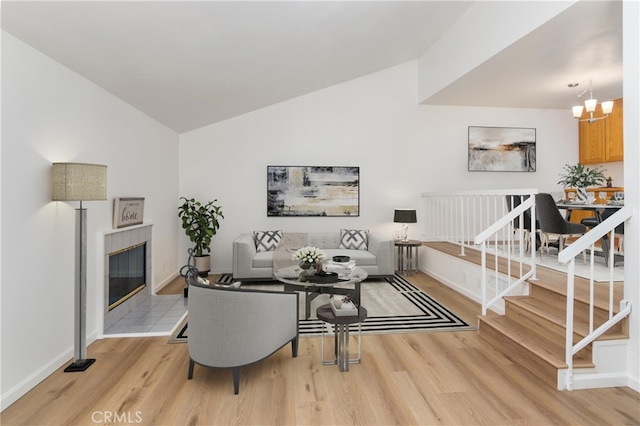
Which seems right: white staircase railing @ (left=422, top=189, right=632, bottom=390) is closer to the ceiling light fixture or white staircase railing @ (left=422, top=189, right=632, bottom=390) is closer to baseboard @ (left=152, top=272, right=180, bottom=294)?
the ceiling light fixture

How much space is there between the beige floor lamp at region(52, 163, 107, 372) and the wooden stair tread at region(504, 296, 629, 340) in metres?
3.78

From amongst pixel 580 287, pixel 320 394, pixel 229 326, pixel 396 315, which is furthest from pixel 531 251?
pixel 229 326

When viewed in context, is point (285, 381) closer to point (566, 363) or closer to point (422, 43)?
point (566, 363)

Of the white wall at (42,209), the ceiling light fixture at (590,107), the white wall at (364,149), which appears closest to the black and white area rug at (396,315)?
the white wall at (42,209)

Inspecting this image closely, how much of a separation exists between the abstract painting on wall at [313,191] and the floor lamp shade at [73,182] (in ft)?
12.1

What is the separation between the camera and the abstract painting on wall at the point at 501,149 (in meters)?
6.64

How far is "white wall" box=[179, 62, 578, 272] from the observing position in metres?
6.23

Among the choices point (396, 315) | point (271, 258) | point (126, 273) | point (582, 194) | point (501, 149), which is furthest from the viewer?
point (501, 149)

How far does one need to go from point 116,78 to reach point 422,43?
4.59m

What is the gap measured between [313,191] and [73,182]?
413 cm

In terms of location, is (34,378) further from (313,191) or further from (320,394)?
(313,191)

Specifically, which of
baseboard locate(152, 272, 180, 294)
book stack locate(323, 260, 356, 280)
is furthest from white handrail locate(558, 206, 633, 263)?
baseboard locate(152, 272, 180, 294)

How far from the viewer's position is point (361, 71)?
6.11 m

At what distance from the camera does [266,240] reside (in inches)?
229
